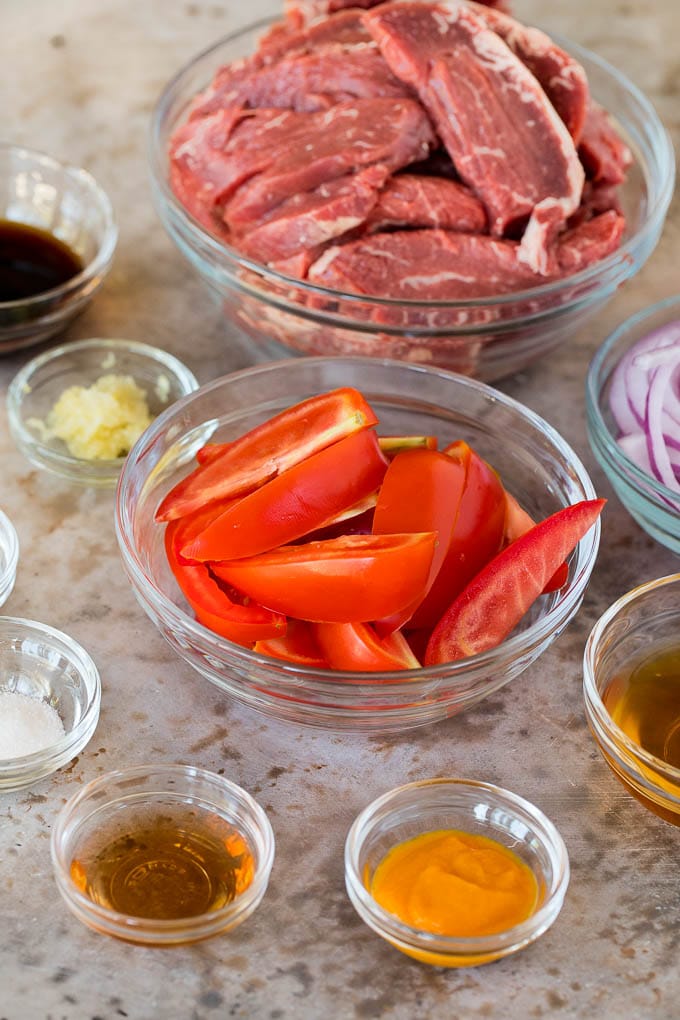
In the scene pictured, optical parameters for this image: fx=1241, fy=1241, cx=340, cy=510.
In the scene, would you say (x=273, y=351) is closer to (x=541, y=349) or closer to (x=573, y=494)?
(x=541, y=349)

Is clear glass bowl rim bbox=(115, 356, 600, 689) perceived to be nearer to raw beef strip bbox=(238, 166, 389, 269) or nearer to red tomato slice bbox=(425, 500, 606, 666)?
red tomato slice bbox=(425, 500, 606, 666)

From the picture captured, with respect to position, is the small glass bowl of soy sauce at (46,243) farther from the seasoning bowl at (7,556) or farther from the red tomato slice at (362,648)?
the red tomato slice at (362,648)

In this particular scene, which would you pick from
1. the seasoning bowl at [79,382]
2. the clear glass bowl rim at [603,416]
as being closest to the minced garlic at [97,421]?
the seasoning bowl at [79,382]

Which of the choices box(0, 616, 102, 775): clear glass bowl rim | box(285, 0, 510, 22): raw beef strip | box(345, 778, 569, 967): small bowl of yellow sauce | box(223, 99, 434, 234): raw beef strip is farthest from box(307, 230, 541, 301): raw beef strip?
box(345, 778, 569, 967): small bowl of yellow sauce

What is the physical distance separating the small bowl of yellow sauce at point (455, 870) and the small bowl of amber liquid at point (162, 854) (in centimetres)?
13

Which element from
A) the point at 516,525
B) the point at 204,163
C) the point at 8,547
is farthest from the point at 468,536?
the point at 204,163

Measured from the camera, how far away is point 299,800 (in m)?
1.59

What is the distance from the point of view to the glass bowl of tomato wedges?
152 centimetres

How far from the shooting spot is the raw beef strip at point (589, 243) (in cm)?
201

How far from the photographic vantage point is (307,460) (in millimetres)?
1646

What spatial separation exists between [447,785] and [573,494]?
51 cm

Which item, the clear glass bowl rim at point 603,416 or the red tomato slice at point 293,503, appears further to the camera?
the clear glass bowl rim at point 603,416

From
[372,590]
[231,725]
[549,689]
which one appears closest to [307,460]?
[372,590]

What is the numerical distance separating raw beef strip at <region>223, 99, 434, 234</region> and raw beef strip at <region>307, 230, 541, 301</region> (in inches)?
5.0
